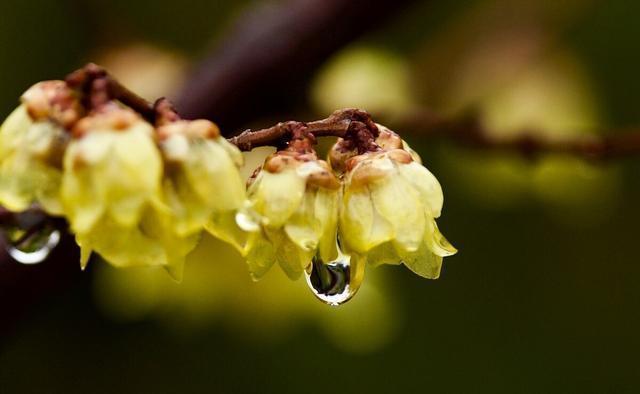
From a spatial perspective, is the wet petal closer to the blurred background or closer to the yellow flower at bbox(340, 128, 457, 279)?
the yellow flower at bbox(340, 128, 457, 279)

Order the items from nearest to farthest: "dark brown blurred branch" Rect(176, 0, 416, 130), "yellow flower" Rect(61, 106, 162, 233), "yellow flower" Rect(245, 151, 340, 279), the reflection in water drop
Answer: "yellow flower" Rect(61, 106, 162, 233) < "yellow flower" Rect(245, 151, 340, 279) < the reflection in water drop < "dark brown blurred branch" Rect(176, 0, 416, 130)

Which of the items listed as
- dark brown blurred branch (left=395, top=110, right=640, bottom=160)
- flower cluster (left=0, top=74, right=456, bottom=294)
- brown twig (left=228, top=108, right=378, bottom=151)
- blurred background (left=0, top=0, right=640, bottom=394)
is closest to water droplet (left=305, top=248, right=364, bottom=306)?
flower cluster (left=0, top=74, right=456, bottom=294)

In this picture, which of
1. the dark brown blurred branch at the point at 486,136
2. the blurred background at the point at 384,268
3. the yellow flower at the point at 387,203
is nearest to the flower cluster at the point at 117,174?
the yellow flower at the point at 387,203

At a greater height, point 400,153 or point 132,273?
point 400,153

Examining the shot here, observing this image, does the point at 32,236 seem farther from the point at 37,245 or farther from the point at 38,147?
the point at 38,147

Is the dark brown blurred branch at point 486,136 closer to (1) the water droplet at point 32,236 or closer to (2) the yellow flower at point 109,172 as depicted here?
(1) the water droplet at point 32,236

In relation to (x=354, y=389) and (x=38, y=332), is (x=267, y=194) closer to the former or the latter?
(x=38, y=332)

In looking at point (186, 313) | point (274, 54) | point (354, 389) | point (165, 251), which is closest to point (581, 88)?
point (274, 54)
